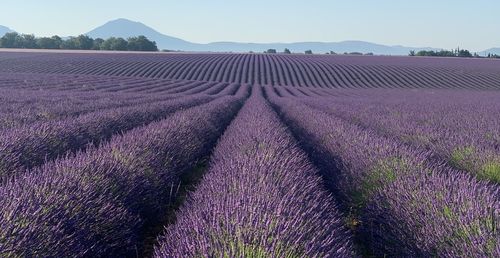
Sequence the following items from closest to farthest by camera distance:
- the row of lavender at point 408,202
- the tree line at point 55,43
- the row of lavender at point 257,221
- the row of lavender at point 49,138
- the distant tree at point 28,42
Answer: the row of lavender at point 257,221 < the row of lavender at point 408,202 < the row of lavender at point 49,138 < the distant tree at point 28,42 < the tree line at point 55,43

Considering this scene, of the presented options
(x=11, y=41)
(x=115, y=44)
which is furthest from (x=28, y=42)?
(x=115, y=44)

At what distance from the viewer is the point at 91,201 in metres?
3.50

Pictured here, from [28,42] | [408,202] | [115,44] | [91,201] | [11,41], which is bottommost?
[408,202]

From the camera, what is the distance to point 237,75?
4500 centimetres

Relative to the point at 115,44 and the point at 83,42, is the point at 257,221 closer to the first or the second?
the point at 115,44

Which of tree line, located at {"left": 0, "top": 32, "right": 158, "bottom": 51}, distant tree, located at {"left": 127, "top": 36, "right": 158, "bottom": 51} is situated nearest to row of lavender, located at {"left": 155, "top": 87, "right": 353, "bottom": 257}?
tree line, located at {"left": 0, "top": 32, "right": 158, "bottom": 51}

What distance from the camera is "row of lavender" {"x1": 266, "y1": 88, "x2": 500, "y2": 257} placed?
3201 millimetres

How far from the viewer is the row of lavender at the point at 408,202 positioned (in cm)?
320

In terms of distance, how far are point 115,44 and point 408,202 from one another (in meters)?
87.8

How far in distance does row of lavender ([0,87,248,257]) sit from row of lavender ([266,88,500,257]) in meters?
1.84

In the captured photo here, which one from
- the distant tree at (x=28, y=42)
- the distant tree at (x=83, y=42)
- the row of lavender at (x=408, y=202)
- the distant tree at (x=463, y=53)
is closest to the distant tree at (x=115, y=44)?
the distant tree at (x=83, y=42)

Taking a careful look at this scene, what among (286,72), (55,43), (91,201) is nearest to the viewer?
(91,201)

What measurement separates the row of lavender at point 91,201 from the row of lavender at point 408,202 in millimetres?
1840

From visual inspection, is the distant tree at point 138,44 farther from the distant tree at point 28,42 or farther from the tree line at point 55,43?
the distant tree at point 28,42
